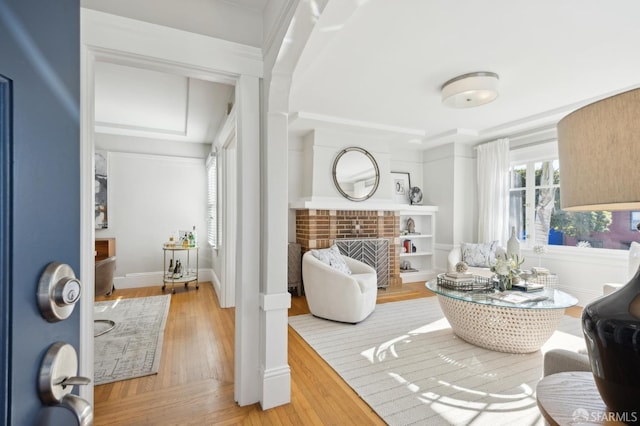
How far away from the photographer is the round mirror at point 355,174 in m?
4.70

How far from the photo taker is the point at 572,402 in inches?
32.7

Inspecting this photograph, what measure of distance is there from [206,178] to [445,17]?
4280 millimetres

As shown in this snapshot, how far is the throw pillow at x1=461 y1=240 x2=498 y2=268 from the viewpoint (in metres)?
4.38

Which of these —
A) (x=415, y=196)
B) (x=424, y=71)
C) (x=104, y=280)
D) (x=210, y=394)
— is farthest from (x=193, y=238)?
(x=424, y=71)

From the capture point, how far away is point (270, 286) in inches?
72.5

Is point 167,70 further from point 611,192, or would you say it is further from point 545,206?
point 545,206

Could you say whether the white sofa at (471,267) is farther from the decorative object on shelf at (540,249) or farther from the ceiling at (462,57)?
the ceiling at (462,57)

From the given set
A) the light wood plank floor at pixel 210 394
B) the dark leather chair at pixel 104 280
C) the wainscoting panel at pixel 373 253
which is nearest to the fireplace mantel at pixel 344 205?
the wainscoting panel at pixel 373 253

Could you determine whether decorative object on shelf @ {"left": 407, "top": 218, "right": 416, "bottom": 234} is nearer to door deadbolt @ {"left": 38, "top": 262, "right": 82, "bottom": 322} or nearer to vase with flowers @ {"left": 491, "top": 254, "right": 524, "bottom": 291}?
vase with flowers @ {"left": 491, "top": 254, "right": 524, "bottom": 291}

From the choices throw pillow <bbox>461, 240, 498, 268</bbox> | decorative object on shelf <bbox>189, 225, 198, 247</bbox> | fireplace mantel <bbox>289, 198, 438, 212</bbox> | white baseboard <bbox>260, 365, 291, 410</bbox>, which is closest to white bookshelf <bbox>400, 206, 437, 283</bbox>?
fireplace mantel <bbox>289, 198, 438, 212</bbox>

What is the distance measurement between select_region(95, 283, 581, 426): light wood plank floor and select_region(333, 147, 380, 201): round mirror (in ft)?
8.27

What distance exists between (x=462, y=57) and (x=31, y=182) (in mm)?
2955

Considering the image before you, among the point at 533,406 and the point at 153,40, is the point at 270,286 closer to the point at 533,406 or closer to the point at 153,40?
the point at 153,40

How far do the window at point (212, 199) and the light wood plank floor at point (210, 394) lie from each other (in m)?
1.92
